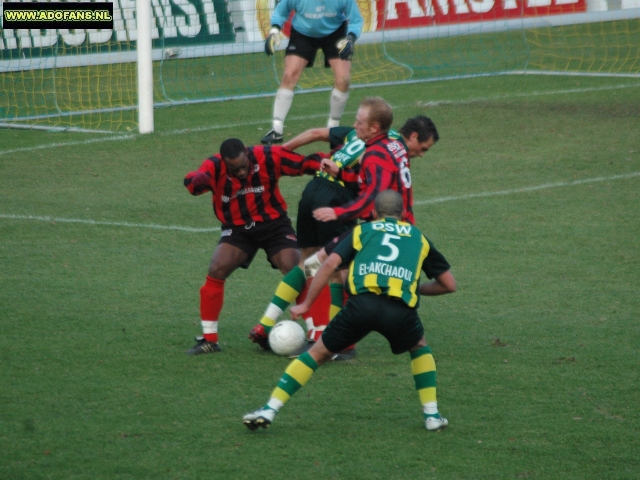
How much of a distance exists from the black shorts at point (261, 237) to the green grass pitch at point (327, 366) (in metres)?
0.63

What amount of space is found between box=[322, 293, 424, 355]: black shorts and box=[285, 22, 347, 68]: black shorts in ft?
24.7

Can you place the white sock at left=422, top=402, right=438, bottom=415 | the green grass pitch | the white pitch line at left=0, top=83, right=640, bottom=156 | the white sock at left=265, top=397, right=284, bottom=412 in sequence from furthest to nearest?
the white pitch line at left=0, top=83, right=640, bottom=156
the white sock at left=422, top=402, right=438, bottom=415
the white sock at left=265, top=397, right=284, bottom=412
the green grass pitch

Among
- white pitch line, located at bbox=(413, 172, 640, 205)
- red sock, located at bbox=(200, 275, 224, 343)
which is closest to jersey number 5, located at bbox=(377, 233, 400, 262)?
red sock, located at bbox=(200, 275, 224, 343)

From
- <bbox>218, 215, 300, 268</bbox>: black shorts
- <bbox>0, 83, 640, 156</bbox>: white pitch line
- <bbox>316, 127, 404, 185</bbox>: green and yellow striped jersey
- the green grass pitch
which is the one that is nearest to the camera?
the green grass pitch

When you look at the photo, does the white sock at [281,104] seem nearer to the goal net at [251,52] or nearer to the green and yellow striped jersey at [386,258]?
Result: the goal net at [251,52]

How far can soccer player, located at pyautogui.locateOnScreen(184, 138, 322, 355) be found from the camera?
6.11 m

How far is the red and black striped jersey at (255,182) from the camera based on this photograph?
613 centimetres

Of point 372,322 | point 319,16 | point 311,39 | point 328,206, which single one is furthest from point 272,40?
point 372,322

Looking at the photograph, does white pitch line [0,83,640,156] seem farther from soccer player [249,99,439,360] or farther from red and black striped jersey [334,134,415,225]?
red and black striped jersey [334,134,415,225]

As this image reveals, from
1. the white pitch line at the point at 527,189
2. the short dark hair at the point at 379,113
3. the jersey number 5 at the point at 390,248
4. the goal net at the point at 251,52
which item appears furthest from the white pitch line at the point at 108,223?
the jersey number 5 at the point at 390,248

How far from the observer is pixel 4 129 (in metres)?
13.6

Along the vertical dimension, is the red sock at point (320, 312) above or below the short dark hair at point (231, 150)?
below

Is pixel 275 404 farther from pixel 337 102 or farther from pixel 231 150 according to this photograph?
pixel 337 102

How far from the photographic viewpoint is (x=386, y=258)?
479cm
